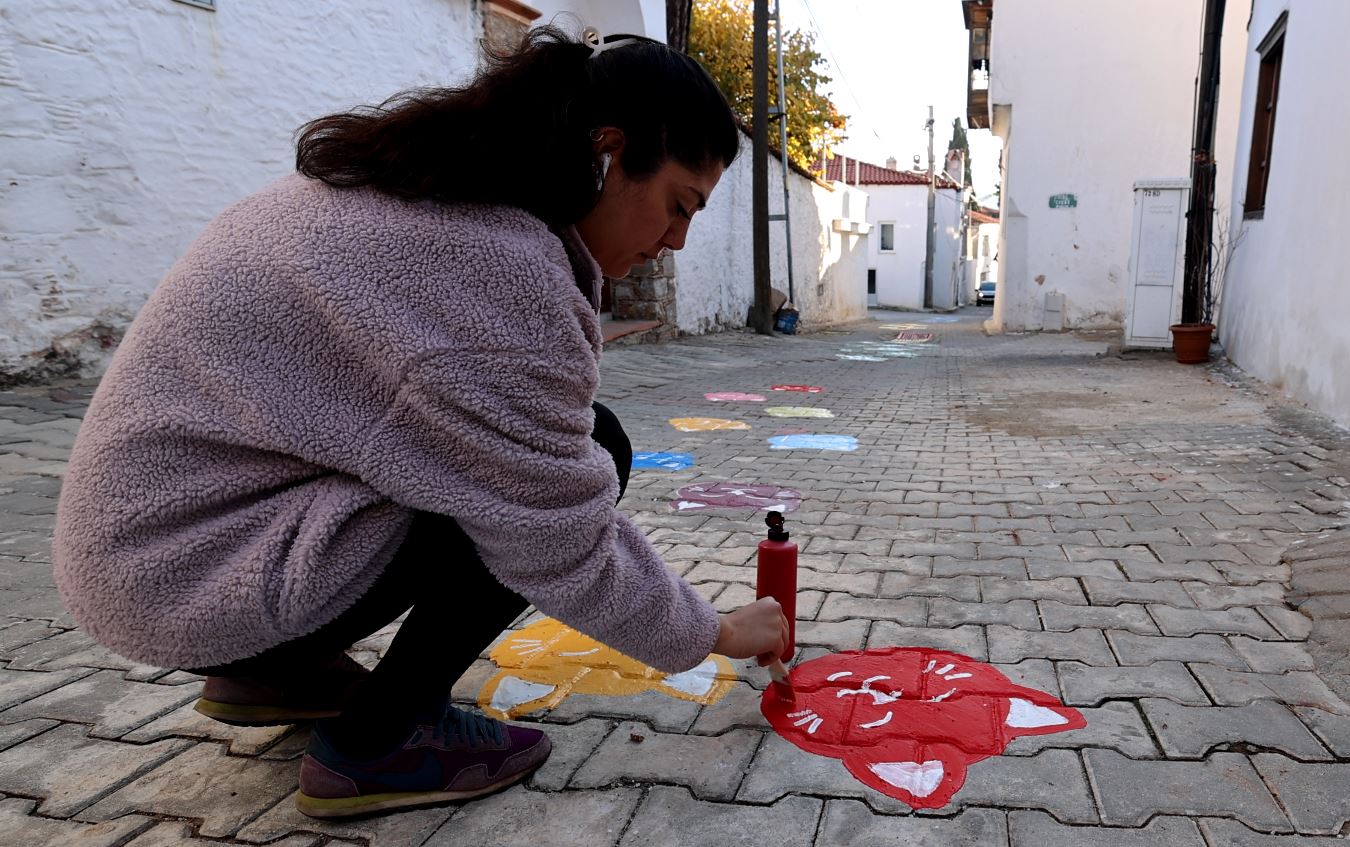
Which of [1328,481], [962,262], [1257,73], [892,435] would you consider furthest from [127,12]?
[962,262]

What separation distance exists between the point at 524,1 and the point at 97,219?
5.18 m

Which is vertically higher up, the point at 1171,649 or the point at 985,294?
the point at 1171,649

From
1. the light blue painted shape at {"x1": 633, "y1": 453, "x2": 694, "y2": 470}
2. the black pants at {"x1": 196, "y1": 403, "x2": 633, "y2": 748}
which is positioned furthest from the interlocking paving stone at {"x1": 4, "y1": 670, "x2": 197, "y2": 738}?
the light blue painted shape at {"x1": 633, "y1": 453, "x2": 694, "y2": 470}

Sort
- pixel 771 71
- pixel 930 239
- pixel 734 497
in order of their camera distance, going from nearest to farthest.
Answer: pixel 734 497, pixel 771 71, pixel 930 239

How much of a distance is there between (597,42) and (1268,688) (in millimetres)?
1823

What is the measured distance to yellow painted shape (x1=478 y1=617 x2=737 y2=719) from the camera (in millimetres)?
1846

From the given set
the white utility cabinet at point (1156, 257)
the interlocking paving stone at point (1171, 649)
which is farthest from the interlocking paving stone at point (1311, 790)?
the white utility cabinet at point (1156, 257)

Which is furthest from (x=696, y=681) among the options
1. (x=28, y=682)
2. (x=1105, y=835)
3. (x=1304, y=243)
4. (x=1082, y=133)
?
(x=1082, y=133)

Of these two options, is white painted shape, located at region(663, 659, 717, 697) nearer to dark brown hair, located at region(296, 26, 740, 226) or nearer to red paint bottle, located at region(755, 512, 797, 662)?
red paint bottle, located at region(755, 512, 797, 662)

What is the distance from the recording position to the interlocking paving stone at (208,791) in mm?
1430

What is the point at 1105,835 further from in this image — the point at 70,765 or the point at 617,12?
the point at 617,12

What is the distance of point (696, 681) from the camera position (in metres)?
1.91

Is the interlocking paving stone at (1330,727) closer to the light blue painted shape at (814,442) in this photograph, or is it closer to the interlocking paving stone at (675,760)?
the interlocking paving stone at (675,760)

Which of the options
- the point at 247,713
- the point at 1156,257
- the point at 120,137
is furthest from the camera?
the point at 1156,257
